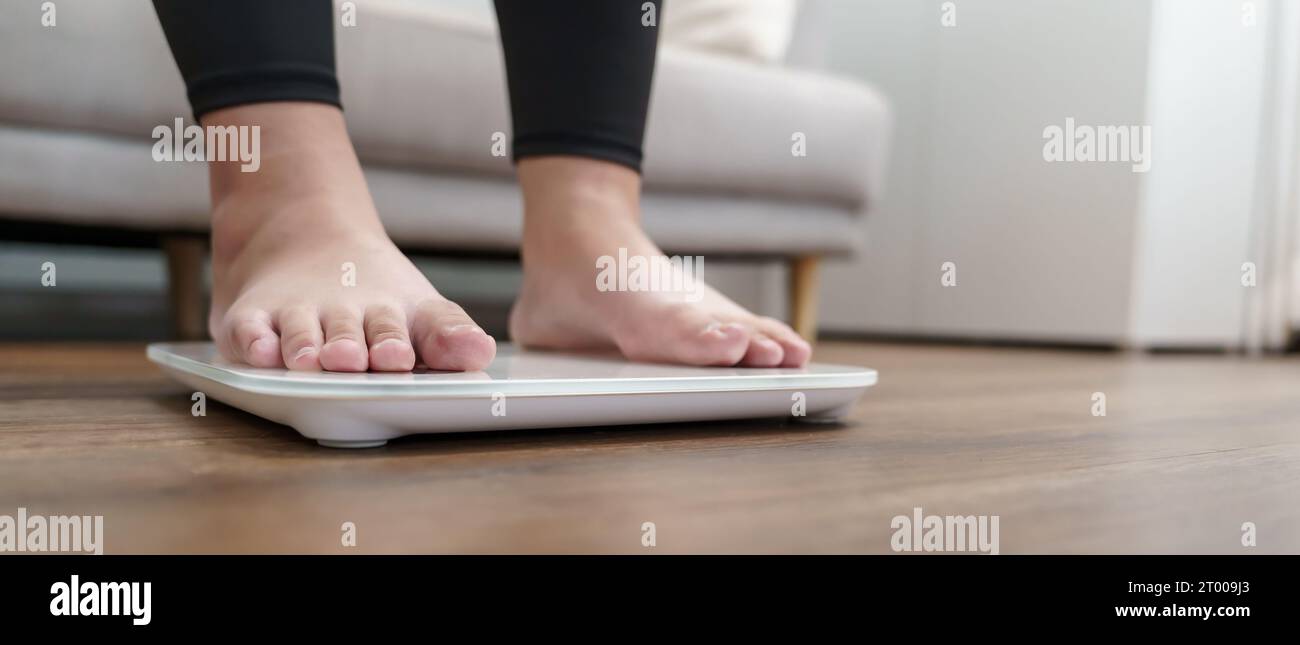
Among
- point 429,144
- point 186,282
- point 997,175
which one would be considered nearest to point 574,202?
point 429,144

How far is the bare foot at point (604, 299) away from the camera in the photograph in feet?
2.09

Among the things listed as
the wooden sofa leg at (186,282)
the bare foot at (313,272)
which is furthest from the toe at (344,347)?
the wooden sofa leg at (186,282)

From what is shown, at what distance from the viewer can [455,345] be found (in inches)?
19.6

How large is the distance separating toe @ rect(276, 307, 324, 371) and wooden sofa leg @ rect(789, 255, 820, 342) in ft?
4.45

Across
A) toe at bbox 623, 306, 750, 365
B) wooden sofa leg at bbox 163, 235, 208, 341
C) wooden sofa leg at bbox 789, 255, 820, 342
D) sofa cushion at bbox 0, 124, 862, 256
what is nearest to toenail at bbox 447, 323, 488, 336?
toe at bbox 623, 306, 750, 365

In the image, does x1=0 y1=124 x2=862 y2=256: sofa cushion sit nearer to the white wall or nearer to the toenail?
the white wall

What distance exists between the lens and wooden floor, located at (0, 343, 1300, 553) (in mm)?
316

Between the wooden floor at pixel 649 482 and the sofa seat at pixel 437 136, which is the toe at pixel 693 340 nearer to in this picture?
the wooden floor at pixel 649 482

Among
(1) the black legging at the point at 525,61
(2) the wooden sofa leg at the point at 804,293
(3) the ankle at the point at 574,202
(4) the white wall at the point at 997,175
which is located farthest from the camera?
(4) the white wall at the point at 997,175

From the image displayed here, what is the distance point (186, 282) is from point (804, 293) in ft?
3.38

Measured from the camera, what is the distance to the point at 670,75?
59.9 inches

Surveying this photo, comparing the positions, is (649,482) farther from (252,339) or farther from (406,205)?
(406,205)

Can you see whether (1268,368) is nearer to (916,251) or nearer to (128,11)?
(916,251)
